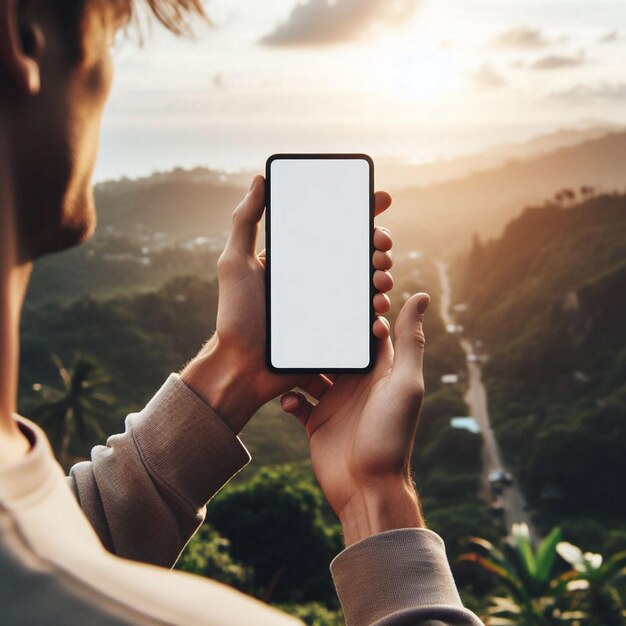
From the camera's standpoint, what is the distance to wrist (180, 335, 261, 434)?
5.97ft

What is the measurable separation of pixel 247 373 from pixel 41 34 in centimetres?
114

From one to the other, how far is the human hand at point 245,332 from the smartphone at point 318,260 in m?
0.03

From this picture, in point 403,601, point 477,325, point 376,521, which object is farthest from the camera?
point 477,325

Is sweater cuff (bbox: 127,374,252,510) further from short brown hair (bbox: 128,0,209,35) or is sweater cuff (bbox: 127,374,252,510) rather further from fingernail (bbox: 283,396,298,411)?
short brown hair (bbox: 128,0,209,35)

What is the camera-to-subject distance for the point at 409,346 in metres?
1.70

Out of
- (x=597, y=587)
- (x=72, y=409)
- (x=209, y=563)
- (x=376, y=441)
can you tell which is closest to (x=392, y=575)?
(x=376, y=441)

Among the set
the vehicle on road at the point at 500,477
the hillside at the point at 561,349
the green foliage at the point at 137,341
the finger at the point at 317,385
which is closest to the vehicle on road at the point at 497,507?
the vehicle on road at the point at 500,477

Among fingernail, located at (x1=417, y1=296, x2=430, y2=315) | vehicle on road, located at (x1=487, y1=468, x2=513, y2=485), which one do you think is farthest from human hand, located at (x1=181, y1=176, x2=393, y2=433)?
vehicle on road, located at (x1=487, y1=468, x2=513, y2=485)

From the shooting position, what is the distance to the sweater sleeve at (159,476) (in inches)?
65.9

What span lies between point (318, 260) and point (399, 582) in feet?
3.07

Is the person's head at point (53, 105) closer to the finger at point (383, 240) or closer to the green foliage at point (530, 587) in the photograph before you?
the finger at point (383, 240)

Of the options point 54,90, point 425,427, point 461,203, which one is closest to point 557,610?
point 54,90

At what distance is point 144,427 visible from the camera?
176 centimetres

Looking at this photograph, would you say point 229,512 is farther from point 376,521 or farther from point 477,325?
point 477,325
